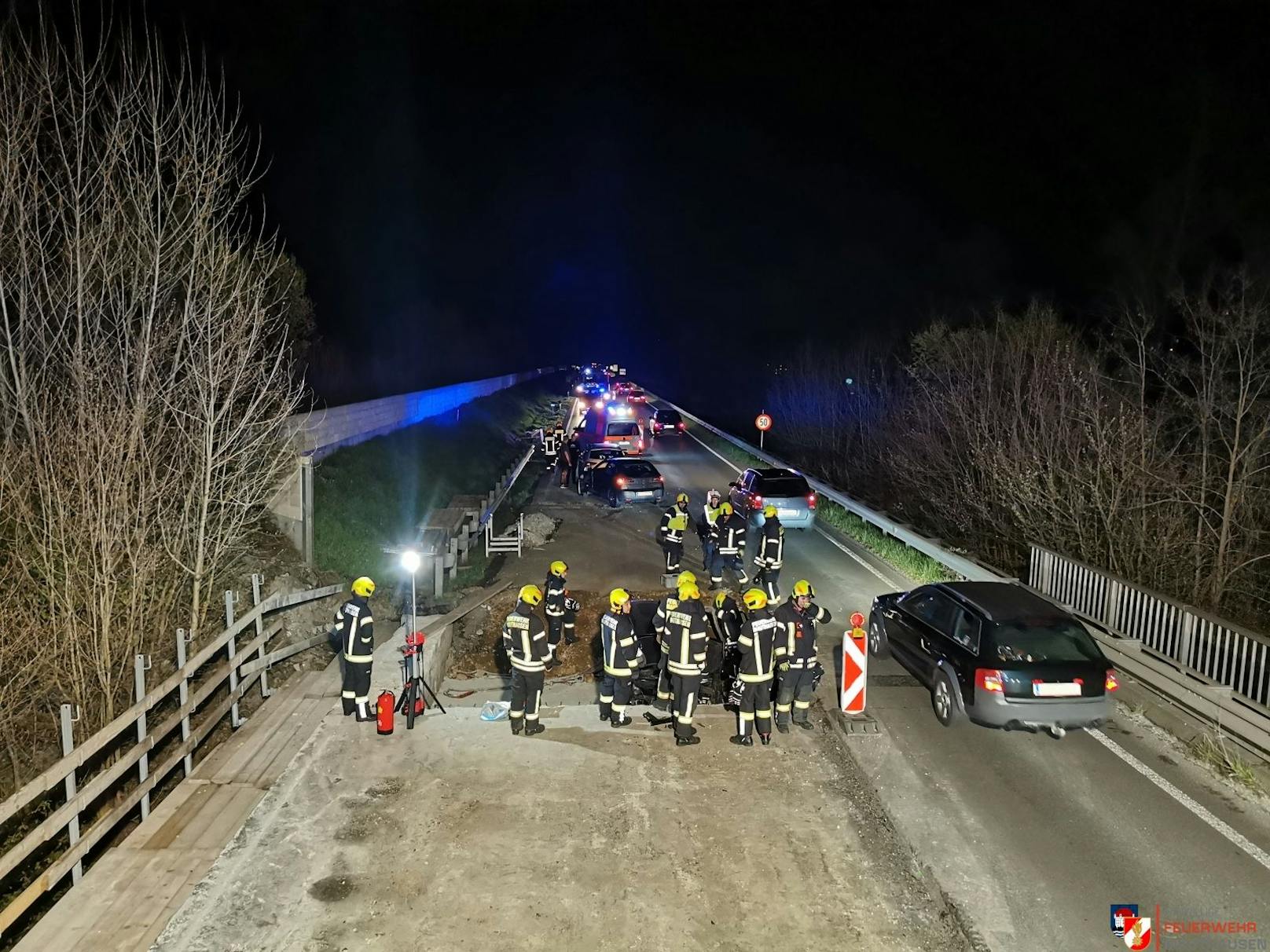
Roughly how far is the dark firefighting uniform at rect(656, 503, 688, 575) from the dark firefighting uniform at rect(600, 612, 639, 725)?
18.8 ft

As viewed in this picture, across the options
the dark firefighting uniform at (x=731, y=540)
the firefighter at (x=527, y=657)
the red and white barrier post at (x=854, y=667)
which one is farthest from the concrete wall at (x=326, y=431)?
the red and white barrier post at (x=854, y=667)

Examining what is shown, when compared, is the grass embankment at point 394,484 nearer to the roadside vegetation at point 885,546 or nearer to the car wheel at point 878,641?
the car wheel at point 878,641

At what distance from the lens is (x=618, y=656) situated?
830 cm

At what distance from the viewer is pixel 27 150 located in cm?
930

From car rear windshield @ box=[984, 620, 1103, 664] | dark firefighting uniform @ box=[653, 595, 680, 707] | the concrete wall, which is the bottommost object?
dark firefighting uniform @ box=[653, 595, 680, 707]

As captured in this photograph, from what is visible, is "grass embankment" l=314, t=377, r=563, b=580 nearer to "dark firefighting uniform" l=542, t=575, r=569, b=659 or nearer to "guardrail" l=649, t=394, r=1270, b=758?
"dark firefighting uniform" l=542, t=575, r=569, b=659

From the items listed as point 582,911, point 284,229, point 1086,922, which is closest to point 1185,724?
point 1086,922

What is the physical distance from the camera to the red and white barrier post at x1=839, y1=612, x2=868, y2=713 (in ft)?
28.0

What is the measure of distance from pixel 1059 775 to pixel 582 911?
4.80 metres

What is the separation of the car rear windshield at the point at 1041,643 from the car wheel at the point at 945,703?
0.74 meters

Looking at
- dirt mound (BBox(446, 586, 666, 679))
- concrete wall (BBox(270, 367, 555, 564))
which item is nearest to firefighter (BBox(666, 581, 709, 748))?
dirt mound (BBox(446, 586, 666, 679))

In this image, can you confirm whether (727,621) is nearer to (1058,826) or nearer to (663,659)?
(663,659)

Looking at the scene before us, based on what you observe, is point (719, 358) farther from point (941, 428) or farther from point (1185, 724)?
point (1185, 724)

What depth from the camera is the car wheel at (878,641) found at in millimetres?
10648
